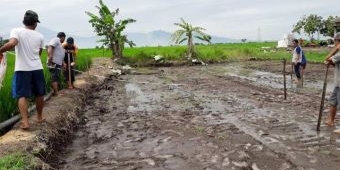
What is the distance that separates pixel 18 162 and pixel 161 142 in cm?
244

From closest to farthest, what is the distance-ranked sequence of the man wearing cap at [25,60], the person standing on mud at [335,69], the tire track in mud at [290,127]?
the tire track in mud at [290,127] < the man wearing cap at [25,60] < the person standing on mud at [335,69]

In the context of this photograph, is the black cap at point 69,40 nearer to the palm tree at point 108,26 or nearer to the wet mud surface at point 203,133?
the wet mud surface at point 203,133

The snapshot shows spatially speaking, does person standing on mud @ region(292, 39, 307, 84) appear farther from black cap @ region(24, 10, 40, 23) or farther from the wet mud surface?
black cap @ region(24, 10, 40, 23)

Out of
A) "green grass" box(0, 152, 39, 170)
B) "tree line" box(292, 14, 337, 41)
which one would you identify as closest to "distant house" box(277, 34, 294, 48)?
"tree line" box(292, 14, 337, 41)

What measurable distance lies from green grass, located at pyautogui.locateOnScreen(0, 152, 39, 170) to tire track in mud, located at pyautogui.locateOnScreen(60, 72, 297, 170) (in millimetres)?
637

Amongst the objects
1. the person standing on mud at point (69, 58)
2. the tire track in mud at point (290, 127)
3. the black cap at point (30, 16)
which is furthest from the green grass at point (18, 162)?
the person standing on mud at point (69, 58)

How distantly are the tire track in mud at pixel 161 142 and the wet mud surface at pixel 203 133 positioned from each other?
12 mm

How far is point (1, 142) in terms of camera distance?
6328mm

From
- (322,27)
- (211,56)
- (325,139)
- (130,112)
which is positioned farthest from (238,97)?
(322,27)

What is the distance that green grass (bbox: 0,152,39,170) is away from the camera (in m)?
5.18

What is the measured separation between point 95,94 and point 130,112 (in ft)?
12.6

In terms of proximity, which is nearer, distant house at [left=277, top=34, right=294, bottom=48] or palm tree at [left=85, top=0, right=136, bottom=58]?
palm tree at [left=85, top=0, right=136, bottom=58]

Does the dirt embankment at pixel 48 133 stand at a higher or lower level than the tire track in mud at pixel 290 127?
higher

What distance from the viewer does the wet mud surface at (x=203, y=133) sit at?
602cm
